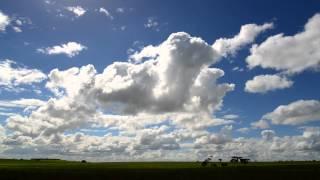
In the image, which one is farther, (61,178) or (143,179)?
(61,178)

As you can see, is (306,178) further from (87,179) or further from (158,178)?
(87,179)

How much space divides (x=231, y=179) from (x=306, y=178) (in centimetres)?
1669

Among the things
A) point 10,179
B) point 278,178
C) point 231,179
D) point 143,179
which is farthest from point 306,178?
point 10,179

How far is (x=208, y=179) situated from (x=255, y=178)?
33.7 feet

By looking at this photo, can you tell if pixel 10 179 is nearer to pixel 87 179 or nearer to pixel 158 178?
pixel 87 179

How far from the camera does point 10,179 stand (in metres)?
89.3

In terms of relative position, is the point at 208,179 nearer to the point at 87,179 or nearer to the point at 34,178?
the point at 87,179

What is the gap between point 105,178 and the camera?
91375 mm

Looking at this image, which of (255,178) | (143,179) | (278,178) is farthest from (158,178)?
(278,178)

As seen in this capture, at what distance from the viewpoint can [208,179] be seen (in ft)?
292

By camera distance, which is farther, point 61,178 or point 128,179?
point 61,178

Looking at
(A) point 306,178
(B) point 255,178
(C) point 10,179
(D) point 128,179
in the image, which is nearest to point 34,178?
(C) point 10,179

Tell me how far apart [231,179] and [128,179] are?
21.1 metres

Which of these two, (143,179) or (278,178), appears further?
(278,178)
